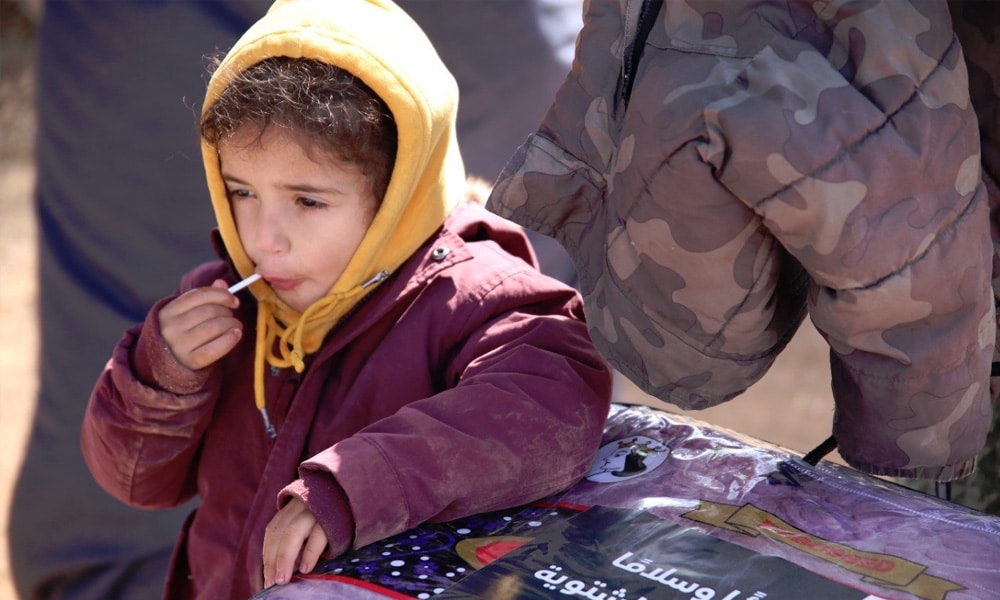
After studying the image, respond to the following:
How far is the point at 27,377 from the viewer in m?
3.72

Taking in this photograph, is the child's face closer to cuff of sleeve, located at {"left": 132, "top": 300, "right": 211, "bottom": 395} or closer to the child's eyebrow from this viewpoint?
the child's eyebrow

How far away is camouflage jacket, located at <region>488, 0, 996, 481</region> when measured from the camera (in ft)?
2.97

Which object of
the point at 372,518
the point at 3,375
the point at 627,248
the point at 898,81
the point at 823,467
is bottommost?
the point at 3,375

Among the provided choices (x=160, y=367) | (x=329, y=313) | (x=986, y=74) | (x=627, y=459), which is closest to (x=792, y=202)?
(x=986, y=74)

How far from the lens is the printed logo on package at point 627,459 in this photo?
1.22 m

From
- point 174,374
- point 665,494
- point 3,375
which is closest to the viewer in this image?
point 665,494

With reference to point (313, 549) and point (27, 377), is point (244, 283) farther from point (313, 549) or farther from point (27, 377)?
point (27, 377)

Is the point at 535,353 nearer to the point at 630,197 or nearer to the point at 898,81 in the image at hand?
the point at 630,197

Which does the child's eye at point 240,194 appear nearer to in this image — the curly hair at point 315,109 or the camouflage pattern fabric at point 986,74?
the curly hair at point 315,109

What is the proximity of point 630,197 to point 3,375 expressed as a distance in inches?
128


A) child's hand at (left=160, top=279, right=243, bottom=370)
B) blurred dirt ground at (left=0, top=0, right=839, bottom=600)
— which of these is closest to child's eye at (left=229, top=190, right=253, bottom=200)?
child's hand at (left=160, top=279, right=243, bottom=370)

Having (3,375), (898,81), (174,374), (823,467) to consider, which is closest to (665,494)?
(823,467)

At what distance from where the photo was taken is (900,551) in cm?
102

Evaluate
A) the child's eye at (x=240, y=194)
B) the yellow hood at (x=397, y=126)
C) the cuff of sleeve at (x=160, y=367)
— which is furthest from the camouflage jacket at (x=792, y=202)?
the cuff of sleeve at (x=160, y=367)
